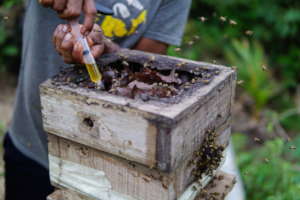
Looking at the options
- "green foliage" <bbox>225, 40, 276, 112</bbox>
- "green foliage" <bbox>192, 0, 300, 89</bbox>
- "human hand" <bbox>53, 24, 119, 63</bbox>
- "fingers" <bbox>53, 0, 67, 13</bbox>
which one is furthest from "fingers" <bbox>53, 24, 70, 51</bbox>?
"green foliage" <bbox>192, 0, 300, 89</bbox>

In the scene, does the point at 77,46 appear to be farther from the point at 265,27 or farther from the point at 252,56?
the point at 265,27

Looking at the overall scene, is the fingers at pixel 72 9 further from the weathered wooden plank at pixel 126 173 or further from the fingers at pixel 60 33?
the weathered wooden plank at pixel 126 173

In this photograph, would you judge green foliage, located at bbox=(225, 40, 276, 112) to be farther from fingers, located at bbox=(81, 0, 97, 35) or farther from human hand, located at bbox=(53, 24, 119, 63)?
fingers, located at bbox=(81, 0, 97, 35)

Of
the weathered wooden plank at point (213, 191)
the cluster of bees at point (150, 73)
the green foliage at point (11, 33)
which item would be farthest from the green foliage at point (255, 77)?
the cluster of bees at point (150, 73)

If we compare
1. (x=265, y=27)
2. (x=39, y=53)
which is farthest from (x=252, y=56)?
(x=39, y=53)

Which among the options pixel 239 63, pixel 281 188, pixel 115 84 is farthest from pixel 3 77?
pixel 115 84

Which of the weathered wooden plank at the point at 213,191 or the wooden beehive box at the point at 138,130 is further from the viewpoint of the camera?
the weathered wooden plank at the point at 213,191
